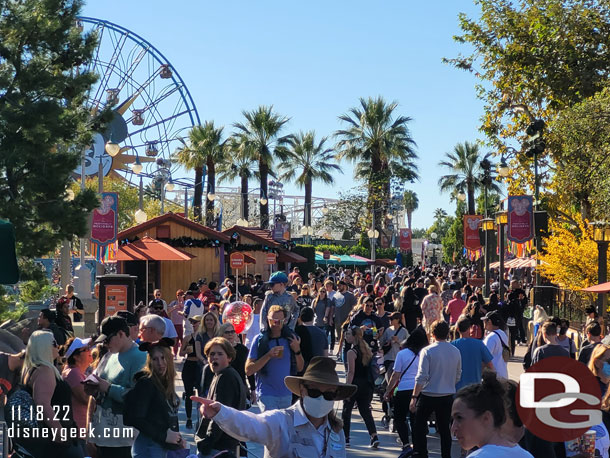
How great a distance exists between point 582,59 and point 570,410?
24748mm

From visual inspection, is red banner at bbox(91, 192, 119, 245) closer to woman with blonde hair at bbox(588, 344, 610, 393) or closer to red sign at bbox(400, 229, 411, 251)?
woman with blonde hair at bbox(588, 344, 610, 393)

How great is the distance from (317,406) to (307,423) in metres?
0.12

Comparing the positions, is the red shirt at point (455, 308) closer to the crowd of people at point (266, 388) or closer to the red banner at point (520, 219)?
the crowd of people at point (266, 388)

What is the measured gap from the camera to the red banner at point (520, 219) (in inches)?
971

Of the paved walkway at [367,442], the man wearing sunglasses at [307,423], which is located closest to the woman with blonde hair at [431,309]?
the paved walkway at [367,442]

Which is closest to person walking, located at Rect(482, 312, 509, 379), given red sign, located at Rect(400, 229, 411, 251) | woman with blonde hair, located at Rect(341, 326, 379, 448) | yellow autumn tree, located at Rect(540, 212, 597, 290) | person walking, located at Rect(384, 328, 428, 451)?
person walking, located at Rect(384, 328, 428, 451)

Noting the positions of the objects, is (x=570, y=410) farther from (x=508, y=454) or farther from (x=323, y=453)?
(x=323, y=453)

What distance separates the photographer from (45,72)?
16.9m

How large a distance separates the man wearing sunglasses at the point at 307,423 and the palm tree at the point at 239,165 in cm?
4711

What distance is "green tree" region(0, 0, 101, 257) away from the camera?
53.0 ft

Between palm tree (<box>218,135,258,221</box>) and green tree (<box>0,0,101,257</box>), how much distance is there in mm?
34315

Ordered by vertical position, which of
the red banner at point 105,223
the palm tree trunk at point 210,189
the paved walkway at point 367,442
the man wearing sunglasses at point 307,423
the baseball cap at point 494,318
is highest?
the palm tree trunk at point 210,189

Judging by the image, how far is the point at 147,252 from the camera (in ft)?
84.2

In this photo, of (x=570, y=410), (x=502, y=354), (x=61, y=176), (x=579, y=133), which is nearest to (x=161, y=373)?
(x=570, y=410)
